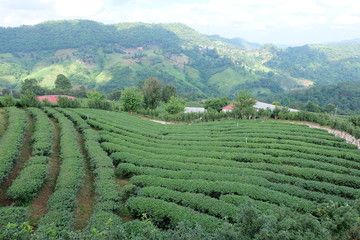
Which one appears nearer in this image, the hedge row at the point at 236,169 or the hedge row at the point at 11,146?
the hedge row at the point at 11,146

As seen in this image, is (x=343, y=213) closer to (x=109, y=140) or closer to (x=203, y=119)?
(x=109, y=140)

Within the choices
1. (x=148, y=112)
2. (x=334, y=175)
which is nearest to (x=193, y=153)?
(x=334, y=175)

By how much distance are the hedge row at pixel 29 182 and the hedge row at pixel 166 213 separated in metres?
5.72

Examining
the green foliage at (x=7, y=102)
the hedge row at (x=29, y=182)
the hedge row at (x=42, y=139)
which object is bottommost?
the hedge row at (x=29, y=182)

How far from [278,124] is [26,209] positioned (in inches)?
1273

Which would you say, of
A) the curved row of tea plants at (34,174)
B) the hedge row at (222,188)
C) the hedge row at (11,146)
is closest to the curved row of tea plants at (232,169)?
the hedge row at (222,188)

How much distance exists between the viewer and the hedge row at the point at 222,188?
40.8 feet

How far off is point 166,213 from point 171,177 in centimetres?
459

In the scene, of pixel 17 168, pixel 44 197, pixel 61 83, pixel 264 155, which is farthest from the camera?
pixel 61 83

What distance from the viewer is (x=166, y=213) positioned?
432 inches

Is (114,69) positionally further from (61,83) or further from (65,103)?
(65,103)

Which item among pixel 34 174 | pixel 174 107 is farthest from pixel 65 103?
pixel 34 174

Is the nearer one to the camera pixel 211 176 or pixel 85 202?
pixel 85 202

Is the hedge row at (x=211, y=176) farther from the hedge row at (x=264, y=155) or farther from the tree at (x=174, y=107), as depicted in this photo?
the tree at (x=174, y=107)
